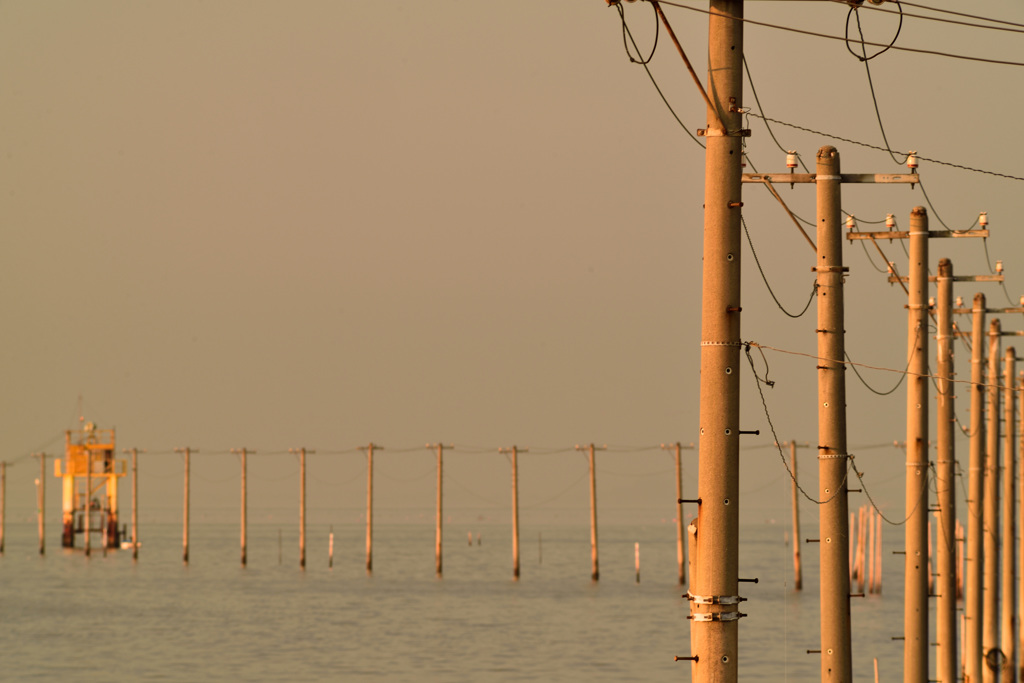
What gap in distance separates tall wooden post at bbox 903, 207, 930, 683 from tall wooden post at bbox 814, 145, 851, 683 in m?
4.03

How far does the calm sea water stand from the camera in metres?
62.2

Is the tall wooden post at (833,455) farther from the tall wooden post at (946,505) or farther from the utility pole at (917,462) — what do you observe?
the tall wooden post at (946,505)

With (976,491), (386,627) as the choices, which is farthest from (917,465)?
(386,627)

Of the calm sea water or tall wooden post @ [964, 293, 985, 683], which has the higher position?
tall wooden post @ [964, 293, 985, 683]

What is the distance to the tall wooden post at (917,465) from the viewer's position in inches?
905

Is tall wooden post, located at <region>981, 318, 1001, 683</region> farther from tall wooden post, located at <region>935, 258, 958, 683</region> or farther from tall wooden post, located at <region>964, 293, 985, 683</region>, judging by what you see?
tall wooden post, located at <region>935, 258, 958, 683</region>

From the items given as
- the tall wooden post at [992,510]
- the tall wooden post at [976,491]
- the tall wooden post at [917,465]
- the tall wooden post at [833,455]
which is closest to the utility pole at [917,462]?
the tall wooden post at [917,465]

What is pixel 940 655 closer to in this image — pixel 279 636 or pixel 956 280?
pixel 956 280

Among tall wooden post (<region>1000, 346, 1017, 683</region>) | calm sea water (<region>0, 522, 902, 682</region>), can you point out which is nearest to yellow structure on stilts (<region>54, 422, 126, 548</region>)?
calm sea water (<region>0, 522, 902, 682</region>)

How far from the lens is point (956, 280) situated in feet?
98.2

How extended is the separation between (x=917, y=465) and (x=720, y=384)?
38.1ft

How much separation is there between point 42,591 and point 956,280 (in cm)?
9631

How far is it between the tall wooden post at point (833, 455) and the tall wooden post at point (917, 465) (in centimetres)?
403

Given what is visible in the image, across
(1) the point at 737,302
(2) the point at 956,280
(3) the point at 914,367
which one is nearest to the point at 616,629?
(2) the point at 956,280
